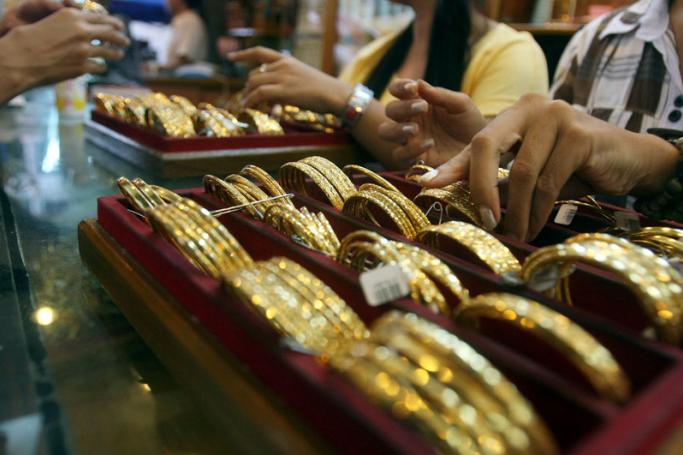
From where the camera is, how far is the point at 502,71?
1385mm

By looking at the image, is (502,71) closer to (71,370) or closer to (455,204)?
(455,204)

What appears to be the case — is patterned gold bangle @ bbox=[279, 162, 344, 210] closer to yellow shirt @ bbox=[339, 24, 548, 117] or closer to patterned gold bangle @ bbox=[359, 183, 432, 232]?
patterned gold bangle @ bbox=[359, 183, 432, 232]

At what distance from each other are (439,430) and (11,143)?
1.40 m

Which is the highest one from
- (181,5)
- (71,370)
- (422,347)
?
(181,5)

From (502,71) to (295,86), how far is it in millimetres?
559

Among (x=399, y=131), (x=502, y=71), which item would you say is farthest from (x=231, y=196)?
(x=502, y=71)

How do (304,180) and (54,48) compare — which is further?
(54,48)

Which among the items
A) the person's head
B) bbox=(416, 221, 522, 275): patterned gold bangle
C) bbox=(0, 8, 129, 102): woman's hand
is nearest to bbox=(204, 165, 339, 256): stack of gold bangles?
bbox=(416, 221, 522, 275): patterned gold bangle

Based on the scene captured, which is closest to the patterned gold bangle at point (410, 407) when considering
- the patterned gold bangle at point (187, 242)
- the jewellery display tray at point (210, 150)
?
the patterned gold bangle at point (187, 242)

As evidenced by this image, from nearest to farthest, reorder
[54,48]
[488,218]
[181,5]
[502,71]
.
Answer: [488,218]
[54,48]
[502,71]
[181,5]

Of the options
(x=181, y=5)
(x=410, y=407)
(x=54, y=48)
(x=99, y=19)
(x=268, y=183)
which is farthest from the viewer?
(x=181, y=5)

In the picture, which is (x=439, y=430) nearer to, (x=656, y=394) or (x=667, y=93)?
(x=656, y=394)

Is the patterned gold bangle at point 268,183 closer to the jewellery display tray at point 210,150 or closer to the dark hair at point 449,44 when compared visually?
the jewellery display tray at point 210,150

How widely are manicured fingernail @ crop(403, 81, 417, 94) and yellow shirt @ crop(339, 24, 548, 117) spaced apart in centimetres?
48
